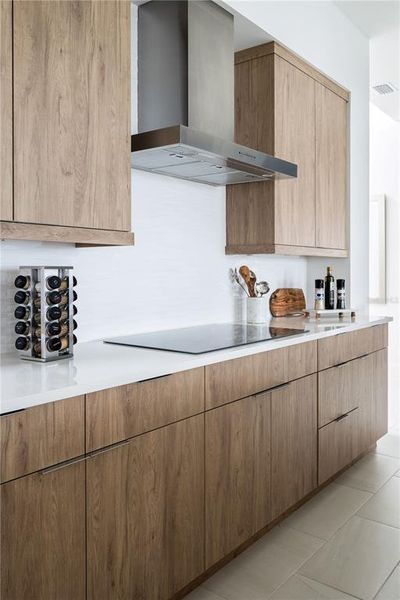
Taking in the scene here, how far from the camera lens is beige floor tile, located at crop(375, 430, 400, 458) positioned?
344 cm

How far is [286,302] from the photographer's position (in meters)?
3.50

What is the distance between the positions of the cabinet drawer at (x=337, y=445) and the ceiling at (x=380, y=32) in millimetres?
2618

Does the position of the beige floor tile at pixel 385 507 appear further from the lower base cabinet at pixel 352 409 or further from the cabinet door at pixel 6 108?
the cabinet door at pixel 6 108

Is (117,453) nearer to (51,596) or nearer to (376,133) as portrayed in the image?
(51,596)

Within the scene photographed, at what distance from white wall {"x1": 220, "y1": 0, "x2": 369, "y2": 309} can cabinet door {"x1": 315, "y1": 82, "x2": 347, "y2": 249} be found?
111 millimetres

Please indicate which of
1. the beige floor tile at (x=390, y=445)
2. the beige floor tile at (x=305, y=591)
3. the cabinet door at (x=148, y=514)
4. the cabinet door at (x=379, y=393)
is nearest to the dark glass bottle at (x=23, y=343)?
the cabinet door at (x=148, y=514)

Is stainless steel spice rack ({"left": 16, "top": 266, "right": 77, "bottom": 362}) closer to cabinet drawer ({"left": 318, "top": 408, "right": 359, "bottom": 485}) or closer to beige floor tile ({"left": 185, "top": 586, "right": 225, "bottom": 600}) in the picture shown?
beige floor tile ({"left": 185, "top": 586, "right": 225, "bottom": 600})

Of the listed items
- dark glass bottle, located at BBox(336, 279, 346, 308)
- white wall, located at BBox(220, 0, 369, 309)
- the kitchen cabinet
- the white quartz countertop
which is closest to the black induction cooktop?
the white quartz countertop

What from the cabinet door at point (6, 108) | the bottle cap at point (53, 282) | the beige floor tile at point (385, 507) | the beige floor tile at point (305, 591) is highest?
the cabinet door at point (6, 108)

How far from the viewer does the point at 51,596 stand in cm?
139

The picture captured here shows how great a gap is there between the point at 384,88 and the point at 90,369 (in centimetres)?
433

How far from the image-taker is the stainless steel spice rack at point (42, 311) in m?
1.76

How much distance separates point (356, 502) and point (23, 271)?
201cm

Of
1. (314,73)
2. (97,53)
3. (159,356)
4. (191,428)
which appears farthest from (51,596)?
(314,73)
